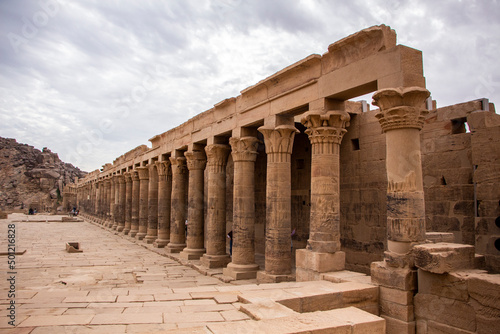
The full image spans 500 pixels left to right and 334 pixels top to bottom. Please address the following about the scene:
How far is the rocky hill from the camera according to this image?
60.9m

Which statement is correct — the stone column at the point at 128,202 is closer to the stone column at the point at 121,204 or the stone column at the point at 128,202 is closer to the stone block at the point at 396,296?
the stone column at the point at 121,204

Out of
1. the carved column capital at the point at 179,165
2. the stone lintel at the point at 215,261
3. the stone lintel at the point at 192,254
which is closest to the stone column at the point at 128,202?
the carved column capital at the point at 179,165

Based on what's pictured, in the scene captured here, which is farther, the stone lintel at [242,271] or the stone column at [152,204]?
the stone column at [152,204]

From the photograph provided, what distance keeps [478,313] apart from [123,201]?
25.0 m

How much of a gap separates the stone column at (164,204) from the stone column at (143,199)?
123 inches

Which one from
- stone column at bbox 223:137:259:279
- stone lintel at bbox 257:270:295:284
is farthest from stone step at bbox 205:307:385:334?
stone column at bbox 223:137:259:279

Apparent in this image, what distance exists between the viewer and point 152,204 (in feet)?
65.3

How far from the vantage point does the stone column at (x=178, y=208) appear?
1602 cm

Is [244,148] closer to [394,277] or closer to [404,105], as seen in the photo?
[404,105]

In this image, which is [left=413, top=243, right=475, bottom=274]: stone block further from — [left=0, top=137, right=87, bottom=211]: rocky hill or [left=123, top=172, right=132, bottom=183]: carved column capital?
[left=0, top=137, right=87, bottom=211]: rocky hill

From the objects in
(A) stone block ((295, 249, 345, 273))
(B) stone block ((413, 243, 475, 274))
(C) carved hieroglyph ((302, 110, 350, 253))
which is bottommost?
(A) stone block ((295, 249, 345, 273))

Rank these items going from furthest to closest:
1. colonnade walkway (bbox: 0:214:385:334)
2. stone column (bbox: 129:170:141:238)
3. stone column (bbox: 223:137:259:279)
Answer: stone column (bbox: 129:170:141:238) → stone column (bbox: 223:137:259:279) → colonnade walkway (bbox: 0:214:385:334)

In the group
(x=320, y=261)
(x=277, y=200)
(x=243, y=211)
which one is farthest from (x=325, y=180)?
(x=243, y=211)

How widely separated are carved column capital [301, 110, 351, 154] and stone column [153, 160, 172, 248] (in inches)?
441
